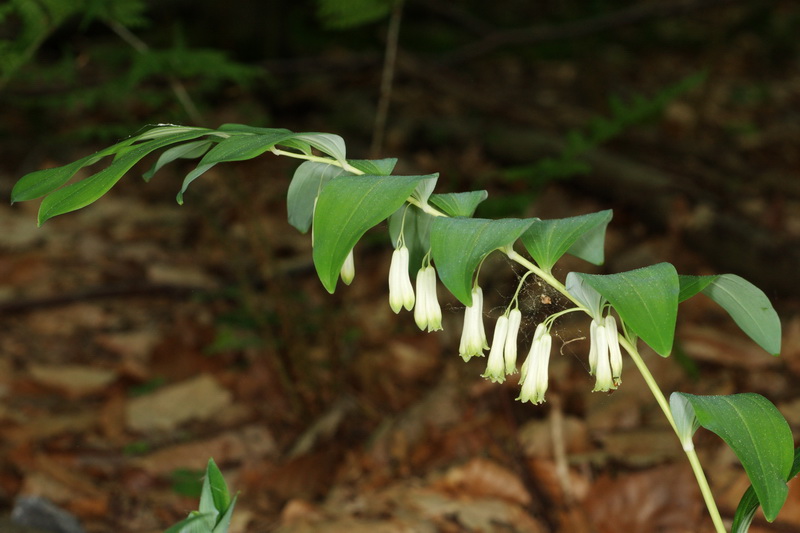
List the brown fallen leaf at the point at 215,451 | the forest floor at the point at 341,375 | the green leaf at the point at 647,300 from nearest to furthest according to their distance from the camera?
the green leaf at the point at 647,300, the forest floor at the point at 341,375, the brown fallen leaf at the point at 215,451

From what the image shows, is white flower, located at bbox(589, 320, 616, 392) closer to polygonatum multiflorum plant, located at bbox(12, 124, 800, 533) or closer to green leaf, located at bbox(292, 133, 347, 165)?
polygonatum multiflorum plant, located at bbox(12, 124, 800, 533)

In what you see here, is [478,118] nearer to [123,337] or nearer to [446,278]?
[123,337]

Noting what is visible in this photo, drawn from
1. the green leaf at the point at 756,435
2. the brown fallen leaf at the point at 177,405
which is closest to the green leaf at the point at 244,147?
the green leaf at the point at 756,435

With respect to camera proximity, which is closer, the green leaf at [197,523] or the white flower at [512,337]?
the green leaf at [197,523]

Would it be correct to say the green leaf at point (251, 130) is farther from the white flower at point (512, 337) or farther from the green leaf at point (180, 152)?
the white flower at point (512, 337)

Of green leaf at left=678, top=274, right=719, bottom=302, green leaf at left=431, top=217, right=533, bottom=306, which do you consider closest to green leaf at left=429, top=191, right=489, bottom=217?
green leaf at left=431, top=217, right=533, bottom=306

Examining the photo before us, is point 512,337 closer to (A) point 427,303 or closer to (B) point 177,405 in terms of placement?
(A) point 427,303

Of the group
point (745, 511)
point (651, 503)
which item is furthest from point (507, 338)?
point (651, 503)
